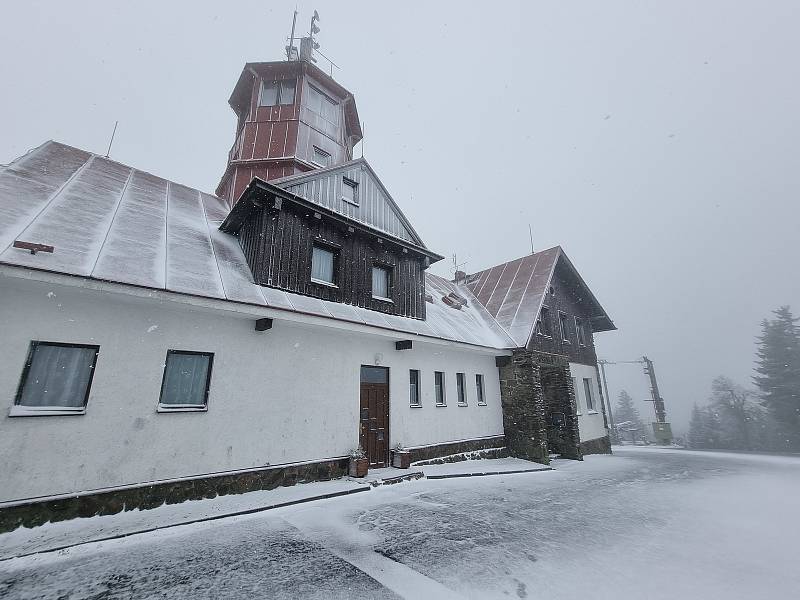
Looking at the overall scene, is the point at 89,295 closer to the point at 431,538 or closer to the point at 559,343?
the point at 431,538

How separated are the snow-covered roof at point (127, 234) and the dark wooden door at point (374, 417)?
1.79 metres

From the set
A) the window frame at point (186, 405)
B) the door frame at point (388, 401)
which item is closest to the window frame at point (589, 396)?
the door frame at point (388, 401)

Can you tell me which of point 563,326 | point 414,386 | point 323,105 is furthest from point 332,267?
point 563,326

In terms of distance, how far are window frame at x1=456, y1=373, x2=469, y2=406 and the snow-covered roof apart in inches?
66.2

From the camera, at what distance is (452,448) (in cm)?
1218

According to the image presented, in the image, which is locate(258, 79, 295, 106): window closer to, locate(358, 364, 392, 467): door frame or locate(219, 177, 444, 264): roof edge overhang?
locate(219, 177, 444, 264): roof edge overhang

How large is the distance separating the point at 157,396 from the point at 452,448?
30.4 feet

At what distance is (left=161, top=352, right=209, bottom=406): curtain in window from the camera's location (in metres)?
6.87

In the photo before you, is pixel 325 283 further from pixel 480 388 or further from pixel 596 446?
pixel 596 446

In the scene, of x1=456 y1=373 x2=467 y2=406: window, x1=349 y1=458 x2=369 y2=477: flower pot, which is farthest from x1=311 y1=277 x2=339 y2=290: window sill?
x1=456 y1=373 x2=467 y2=406: window

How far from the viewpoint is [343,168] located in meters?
11.9

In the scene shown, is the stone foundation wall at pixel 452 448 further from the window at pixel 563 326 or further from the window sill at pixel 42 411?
the window sill at pixel 42 411

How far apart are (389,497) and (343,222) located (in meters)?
7.74

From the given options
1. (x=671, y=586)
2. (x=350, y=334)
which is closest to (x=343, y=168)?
(x=350, y=334)
